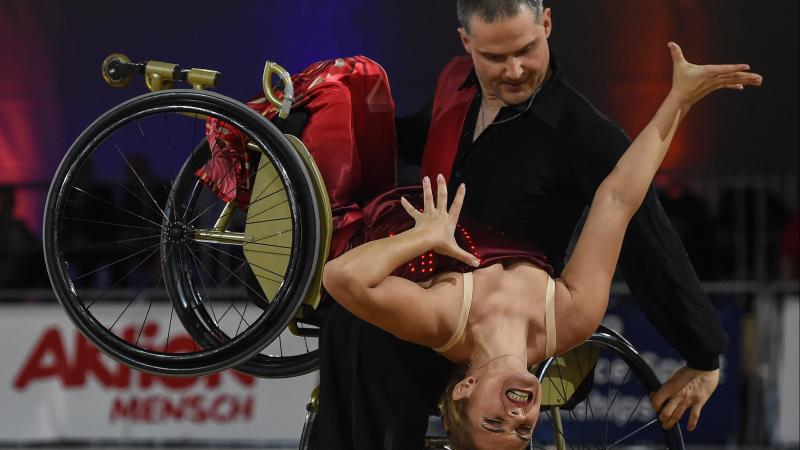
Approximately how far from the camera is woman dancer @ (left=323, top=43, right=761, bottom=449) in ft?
10.6

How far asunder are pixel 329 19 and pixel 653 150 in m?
3.51

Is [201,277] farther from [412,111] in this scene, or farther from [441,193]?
[412,111]

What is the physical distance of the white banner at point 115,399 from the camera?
651 cm

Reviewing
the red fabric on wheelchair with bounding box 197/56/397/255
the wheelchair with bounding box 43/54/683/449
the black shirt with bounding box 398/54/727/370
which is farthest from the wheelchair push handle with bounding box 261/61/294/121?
the black shirt with bounding box 398/54/727/370

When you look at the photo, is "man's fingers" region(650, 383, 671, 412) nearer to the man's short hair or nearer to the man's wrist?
the man's wrist

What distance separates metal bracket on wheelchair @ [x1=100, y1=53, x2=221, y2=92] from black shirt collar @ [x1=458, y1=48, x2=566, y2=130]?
847mm

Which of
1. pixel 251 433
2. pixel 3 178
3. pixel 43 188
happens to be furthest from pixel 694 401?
pixel 3 178

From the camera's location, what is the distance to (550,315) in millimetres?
3418

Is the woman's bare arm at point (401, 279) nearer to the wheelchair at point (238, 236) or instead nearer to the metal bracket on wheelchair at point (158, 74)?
the wheelchair at point (238, 236)

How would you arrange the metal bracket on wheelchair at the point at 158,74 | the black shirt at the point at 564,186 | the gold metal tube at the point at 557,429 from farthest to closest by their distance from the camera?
the gold metal tube at the point at 557,429, the metal bracket on wheelchair at the point at 158,74, the black shirt at the point at 564,186

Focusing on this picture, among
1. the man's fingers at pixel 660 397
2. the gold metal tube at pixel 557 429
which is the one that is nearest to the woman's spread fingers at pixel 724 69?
the man's fingers at pixel 660 397

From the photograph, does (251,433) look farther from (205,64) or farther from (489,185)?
(489,185)

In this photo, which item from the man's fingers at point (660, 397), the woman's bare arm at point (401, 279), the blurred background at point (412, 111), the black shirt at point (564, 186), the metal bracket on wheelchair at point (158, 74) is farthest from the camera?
the blurred background at point (412, 111)

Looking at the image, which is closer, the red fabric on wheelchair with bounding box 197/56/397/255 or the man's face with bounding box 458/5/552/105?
the man's face with bounding box 458/5/552/105
